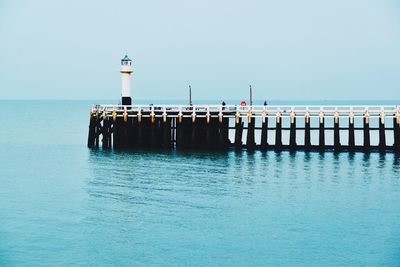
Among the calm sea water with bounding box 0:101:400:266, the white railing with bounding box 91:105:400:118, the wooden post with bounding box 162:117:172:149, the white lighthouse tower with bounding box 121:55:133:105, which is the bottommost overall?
the calm sea water with bounding box 0:101:400:266

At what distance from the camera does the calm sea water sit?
1966 centimetres

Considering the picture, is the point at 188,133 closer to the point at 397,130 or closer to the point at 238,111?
the point at 238,111

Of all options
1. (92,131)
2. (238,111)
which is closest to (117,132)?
(92,131)

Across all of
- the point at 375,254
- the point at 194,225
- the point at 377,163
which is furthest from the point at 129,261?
the point at 377,163

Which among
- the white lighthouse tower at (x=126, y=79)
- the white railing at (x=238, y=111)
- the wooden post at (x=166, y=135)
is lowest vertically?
the wooden post at (x=166, y=135)

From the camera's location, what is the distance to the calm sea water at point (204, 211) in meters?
19.7

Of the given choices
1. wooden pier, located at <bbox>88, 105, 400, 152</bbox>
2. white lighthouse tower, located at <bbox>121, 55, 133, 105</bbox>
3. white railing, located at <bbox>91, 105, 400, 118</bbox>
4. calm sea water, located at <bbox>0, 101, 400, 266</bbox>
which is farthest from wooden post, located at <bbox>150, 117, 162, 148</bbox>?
calm sea water, located at <bbox>0, 101, 400, 266</bbox>

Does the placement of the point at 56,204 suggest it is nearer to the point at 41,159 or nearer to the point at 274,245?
the point at 274,245

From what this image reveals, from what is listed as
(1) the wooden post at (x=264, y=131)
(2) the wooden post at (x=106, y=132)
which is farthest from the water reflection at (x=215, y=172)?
(2) the wooden post at (x=106, y=132)

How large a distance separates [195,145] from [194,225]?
821 inches

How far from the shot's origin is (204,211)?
80.4 ft

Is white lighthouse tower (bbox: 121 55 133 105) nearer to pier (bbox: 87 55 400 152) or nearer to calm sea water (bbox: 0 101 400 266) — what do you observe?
pier (bbox: 87 55 400 152)

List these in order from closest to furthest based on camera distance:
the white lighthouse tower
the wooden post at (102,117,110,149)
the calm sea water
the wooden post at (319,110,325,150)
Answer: the calm sea water
the wooden post at (319,110,325,150)
the wooden post at (102,117,110,149)
the white lighthouse tower

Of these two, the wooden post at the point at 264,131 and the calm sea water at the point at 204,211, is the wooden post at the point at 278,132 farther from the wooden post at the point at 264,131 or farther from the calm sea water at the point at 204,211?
the calm sea water at the point at 204,211
